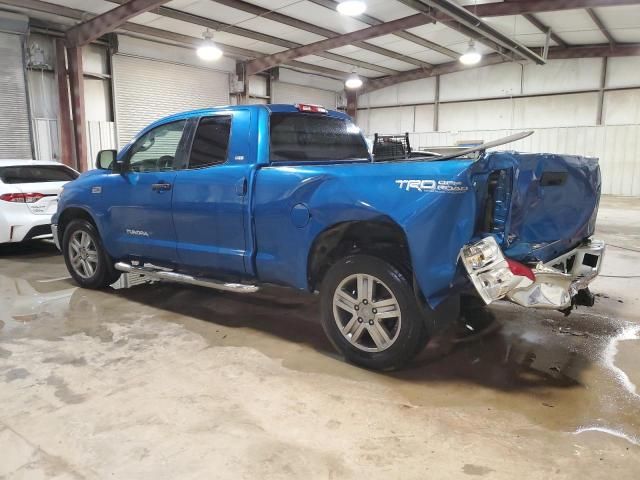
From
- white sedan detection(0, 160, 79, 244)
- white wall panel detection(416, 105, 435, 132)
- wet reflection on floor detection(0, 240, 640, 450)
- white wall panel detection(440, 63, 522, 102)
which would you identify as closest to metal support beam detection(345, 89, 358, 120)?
white wall panel detection(416, 105, 435, 132)

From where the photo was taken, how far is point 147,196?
445cm

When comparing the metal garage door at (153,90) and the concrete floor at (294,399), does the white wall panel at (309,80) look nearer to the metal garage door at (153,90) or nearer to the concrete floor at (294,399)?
the metal garage door at (153,90)

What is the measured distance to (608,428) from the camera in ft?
8.41

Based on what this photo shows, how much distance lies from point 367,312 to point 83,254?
3.51 meters

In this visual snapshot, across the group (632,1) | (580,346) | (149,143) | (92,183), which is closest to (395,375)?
(580,346)

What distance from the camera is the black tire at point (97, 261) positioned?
508 centimetres

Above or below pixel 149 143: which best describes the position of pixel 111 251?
below

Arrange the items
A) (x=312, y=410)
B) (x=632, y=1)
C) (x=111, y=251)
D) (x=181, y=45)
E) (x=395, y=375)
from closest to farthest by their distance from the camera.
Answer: (x=312, y=410), (x=395, y=375), (x=111, y=251), (x=632, y=1), (x=181, y=45)

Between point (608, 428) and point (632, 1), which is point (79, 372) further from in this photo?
point (632, 1)

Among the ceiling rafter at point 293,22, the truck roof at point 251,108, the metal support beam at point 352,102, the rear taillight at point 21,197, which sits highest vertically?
the ceiling rafter at point 293,22

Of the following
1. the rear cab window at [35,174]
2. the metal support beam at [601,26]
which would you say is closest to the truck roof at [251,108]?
the rear cab window at [35,174]

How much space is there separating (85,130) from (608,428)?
475 inches

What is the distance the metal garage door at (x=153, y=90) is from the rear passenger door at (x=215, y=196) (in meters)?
9.62

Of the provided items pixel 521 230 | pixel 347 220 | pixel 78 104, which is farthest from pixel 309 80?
pixel 521 230
